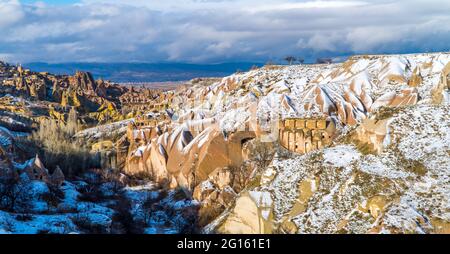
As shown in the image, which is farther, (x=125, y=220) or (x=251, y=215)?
(x=125, y=220)

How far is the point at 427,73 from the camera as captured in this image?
44.4 meters

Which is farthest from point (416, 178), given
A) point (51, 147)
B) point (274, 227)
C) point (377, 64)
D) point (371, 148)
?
point (51, 147)

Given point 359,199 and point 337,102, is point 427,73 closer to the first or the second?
point 337,102

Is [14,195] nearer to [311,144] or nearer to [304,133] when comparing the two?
[311,144]

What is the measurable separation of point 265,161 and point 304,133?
542cm

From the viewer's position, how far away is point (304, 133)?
38.9 meters

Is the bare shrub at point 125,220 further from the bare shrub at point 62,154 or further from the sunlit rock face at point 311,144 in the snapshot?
the bare shrub at point 62,154

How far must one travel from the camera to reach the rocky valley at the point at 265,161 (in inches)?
666

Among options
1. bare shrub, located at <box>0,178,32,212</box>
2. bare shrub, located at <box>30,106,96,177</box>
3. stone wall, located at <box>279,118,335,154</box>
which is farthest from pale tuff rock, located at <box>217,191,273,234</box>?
bare shrub, located at <box>30,106,96,177</box>

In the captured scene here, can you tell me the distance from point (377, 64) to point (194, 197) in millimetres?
23360

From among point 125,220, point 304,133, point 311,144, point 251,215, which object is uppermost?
point 304,133

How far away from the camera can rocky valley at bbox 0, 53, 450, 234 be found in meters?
16.9

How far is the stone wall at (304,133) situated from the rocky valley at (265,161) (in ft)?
0.38

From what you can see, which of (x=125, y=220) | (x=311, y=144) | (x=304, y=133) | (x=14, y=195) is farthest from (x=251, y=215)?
(x=304, y=133)
